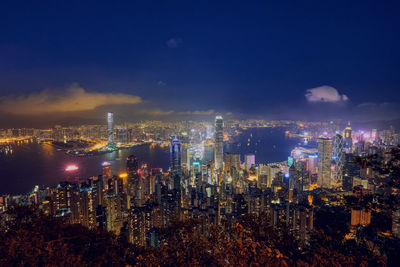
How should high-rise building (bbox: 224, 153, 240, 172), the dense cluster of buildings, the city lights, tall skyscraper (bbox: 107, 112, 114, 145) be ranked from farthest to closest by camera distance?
tall skyscraper (bbox: 107, 112, 114, 145)
high-rise building (bbox: 224, 153, 240, 172)
the city lights
the dense cluster of buildings

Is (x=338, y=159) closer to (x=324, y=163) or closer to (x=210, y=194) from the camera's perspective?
(x=324, y=163)

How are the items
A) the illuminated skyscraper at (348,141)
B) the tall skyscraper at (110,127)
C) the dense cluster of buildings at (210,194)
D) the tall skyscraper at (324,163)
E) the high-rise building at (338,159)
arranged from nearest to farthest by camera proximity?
the dense cluster of buildings at (210,194)
the tall skyscraper at (324,163)
the high-rise building at (338,159)
the illuminated skyscraper at (348,141)
the tall skyscraper at (110,127)

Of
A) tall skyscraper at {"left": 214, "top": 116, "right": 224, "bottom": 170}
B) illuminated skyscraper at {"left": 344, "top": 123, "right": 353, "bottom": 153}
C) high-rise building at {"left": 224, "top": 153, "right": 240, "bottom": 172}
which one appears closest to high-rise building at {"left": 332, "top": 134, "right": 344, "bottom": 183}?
illuminated skyscraper at {"left": 344, "top": 123, "right": 353, "bottom": 153}

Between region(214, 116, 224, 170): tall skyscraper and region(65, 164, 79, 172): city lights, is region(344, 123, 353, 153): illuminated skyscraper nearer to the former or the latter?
region(214, 116, 224, 170): tall skyscraper

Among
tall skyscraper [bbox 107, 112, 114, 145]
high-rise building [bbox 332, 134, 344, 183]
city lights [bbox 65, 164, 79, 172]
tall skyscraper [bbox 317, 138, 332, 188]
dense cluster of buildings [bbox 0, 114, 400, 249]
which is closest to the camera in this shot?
dense cluster of buildings [bbox 0, 114, 400, 249]

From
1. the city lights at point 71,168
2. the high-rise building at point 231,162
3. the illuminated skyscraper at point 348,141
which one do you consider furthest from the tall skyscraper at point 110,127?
the illuminated skyscraper at point 348,141

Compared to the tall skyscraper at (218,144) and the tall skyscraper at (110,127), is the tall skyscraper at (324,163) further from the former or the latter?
the tall skyscraper at (110,127)
